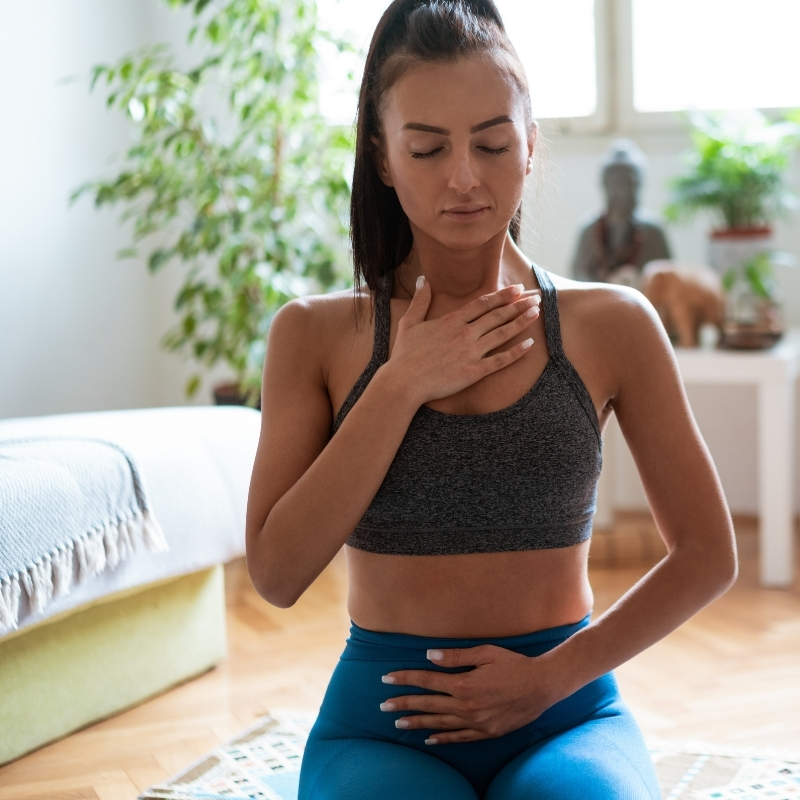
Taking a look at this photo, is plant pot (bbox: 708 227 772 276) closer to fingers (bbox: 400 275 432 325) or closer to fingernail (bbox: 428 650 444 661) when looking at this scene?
fingers (bbox: 400 275 432 325)

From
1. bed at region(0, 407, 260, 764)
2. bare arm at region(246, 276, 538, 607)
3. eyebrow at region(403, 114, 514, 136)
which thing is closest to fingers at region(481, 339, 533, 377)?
bare arm at region(246, 276, 538, 607)

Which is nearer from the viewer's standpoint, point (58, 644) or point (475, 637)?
point (475, 637)

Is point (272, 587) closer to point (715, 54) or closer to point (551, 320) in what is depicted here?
point (551, 320)

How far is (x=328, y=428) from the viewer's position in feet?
3.80

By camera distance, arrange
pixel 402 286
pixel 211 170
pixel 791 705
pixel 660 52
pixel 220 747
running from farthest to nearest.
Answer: pixel 660 52 → pixel 211 170 → pixel 791 705 → pixel 220 747 → pixel 402 286

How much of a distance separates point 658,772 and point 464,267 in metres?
0.98

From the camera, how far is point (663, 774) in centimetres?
170

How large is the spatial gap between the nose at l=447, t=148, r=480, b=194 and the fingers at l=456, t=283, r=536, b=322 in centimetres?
12

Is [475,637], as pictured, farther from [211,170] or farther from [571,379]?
[211,170]

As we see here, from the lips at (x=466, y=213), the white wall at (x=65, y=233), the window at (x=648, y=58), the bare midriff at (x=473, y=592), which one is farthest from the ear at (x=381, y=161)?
the white wall at (x=65, y=233)

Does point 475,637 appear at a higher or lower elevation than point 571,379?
lower

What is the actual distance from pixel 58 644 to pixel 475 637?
1.09m

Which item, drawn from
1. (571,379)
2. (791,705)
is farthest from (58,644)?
(791,705)

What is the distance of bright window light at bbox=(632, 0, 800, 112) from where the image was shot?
10.6 ft
